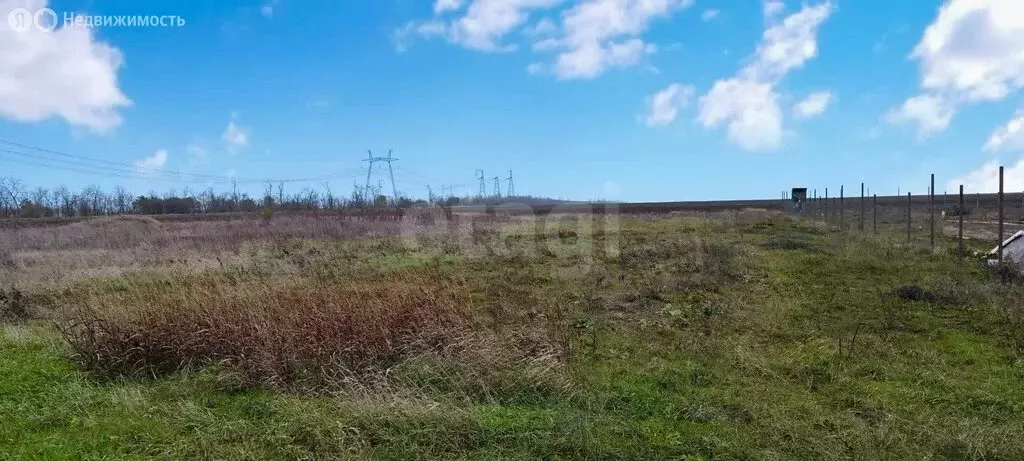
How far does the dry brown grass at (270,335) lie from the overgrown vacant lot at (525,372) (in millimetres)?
21

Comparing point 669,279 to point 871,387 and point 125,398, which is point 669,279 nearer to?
point 871,387

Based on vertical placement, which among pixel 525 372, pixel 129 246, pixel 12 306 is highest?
pixel 129 246

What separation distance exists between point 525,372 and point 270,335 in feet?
7.85

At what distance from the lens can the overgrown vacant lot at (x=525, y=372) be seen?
3.54m

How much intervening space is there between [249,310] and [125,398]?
4.32 feet

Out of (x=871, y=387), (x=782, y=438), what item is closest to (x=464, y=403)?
(x=782, y=438)

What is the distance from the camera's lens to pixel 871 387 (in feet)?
14.0

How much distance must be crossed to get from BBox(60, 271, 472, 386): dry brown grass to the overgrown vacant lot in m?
0.02

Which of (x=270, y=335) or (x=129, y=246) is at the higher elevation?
(x=129, y=246)

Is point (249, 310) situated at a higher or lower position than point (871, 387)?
higher

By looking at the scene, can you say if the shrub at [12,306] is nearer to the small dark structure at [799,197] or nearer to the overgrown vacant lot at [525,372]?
the overgrown vacant lot at [525,372]

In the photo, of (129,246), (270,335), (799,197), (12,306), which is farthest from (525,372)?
(799,197)

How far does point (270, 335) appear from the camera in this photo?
504cm

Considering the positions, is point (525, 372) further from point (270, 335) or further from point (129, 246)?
point (129, 246)
